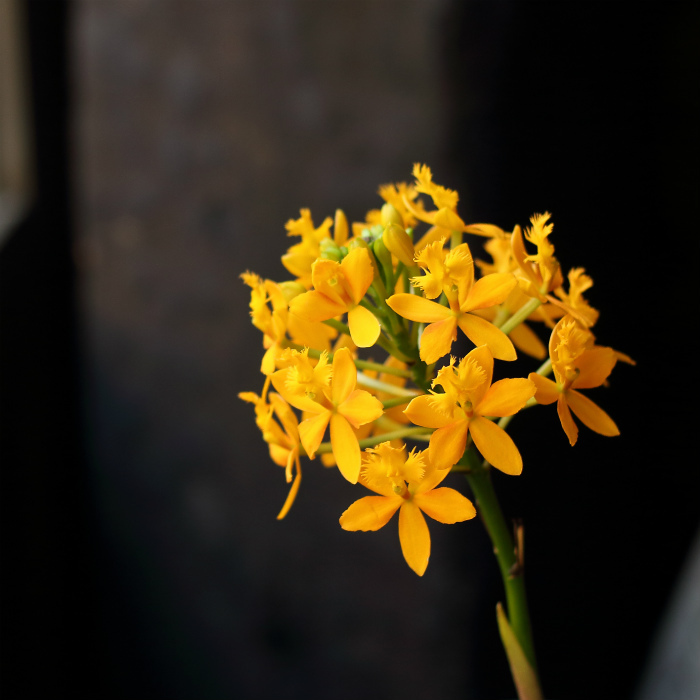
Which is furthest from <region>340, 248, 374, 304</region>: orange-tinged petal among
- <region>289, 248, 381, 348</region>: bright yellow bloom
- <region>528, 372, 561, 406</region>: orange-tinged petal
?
<region>528, 372, 561, 406</region>: orange-tinged petal

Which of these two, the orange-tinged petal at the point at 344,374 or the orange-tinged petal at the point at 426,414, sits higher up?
the orange-tinged petal at the point at 344,374

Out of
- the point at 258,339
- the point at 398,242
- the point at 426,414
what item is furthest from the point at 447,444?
the point at 258,339

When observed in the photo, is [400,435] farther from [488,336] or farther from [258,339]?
[258,339]

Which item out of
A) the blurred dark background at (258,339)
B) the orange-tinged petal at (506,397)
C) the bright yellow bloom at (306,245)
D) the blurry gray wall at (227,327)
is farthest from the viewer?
the blurry gray wall at (227,327)

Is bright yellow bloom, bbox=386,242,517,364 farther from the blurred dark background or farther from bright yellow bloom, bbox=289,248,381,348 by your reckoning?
the blurred dark background

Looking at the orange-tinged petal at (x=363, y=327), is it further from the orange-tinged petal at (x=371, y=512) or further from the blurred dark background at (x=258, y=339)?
the blurred dark background at (x=258, y=339)

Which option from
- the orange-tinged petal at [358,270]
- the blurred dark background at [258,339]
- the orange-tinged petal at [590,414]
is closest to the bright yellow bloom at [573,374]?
the orange-tinged petal at [590,414]
